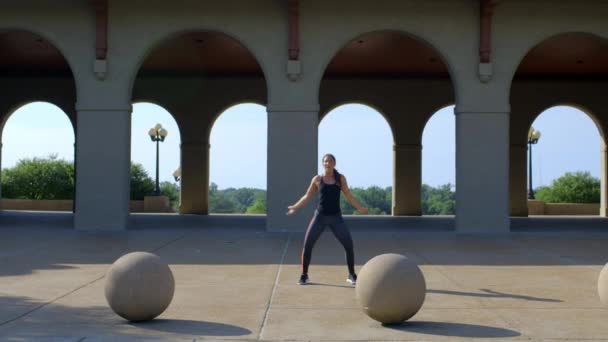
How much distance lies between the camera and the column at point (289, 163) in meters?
17.8

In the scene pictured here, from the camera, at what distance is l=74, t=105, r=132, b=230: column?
1791 cm

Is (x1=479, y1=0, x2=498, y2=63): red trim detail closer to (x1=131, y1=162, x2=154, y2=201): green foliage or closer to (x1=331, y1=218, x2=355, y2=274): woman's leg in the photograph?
(x1=331, y1=218, x2=355, y2=274): woman's leg

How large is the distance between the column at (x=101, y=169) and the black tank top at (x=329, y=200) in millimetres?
10096

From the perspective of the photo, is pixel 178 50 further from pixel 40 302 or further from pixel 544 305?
pixel 544 305

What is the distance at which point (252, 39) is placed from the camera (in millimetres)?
17922

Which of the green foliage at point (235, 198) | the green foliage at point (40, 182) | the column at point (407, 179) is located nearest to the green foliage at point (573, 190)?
the column at point (407, 179)

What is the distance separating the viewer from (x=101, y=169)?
18.0m

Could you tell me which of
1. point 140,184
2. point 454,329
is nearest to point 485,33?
point 454,329

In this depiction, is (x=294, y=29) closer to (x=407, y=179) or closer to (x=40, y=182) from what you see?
(x=407, y=179)

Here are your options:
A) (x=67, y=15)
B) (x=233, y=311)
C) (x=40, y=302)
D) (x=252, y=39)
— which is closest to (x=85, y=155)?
(x=67, y=15)

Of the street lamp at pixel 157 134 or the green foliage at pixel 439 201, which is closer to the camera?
the street lamp at pixel 157 134

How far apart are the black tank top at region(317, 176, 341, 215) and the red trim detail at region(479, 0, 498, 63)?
1014 cm

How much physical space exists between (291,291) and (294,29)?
1042 cm

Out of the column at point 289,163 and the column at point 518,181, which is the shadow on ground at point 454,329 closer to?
the column at point 289,163
